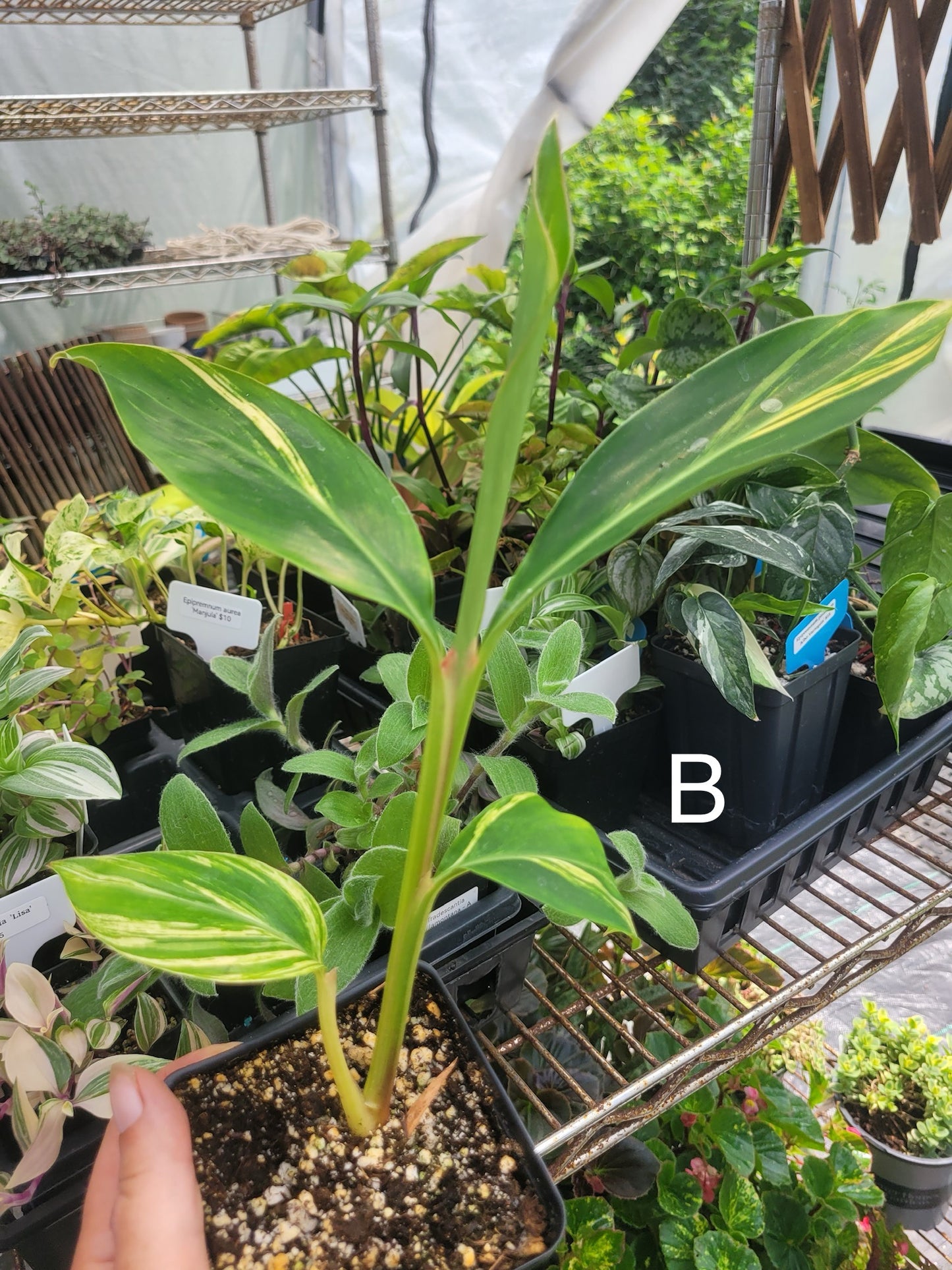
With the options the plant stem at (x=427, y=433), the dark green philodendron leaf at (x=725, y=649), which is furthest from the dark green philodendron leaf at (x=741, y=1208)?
the plant stem at (x=427, y=433)

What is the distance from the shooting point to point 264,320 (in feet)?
2.85

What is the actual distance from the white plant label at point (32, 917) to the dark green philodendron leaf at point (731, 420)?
40cm

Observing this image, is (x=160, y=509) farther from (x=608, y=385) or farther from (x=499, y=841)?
(x=499, y=841)

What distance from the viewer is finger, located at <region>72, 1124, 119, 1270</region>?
1.24 ft

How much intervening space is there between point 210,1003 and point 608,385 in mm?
646

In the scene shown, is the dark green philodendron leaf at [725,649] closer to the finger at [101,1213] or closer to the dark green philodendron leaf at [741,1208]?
the finger at [101,1213]

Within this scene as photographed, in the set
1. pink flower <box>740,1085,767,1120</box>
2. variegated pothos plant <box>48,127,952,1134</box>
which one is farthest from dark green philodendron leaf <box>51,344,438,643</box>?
pink flower <box>740,1085,767,1120</box>

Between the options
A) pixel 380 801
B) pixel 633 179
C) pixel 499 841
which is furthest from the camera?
pixel 633 179

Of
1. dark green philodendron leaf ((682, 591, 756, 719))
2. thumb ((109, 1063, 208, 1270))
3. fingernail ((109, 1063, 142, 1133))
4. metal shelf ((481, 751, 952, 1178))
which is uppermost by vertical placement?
dark green philodendron leaf ((682, 591, 756, 719))

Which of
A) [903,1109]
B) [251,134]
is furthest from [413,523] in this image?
[251,134]

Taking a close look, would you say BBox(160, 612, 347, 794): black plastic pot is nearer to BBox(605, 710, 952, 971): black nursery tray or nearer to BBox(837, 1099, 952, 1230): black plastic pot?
BBox(605, 710, 952, 971): black nursery tray

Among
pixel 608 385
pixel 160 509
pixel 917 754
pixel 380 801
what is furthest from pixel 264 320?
pixel 917 754

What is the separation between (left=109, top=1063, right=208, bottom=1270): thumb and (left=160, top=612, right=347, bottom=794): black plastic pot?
0.40 meters

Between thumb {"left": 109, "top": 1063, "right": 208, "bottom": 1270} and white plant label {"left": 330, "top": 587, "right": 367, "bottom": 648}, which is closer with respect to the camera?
thumb {"left": 109, "top": 1063, "right": 208, "bottom": 1270}
